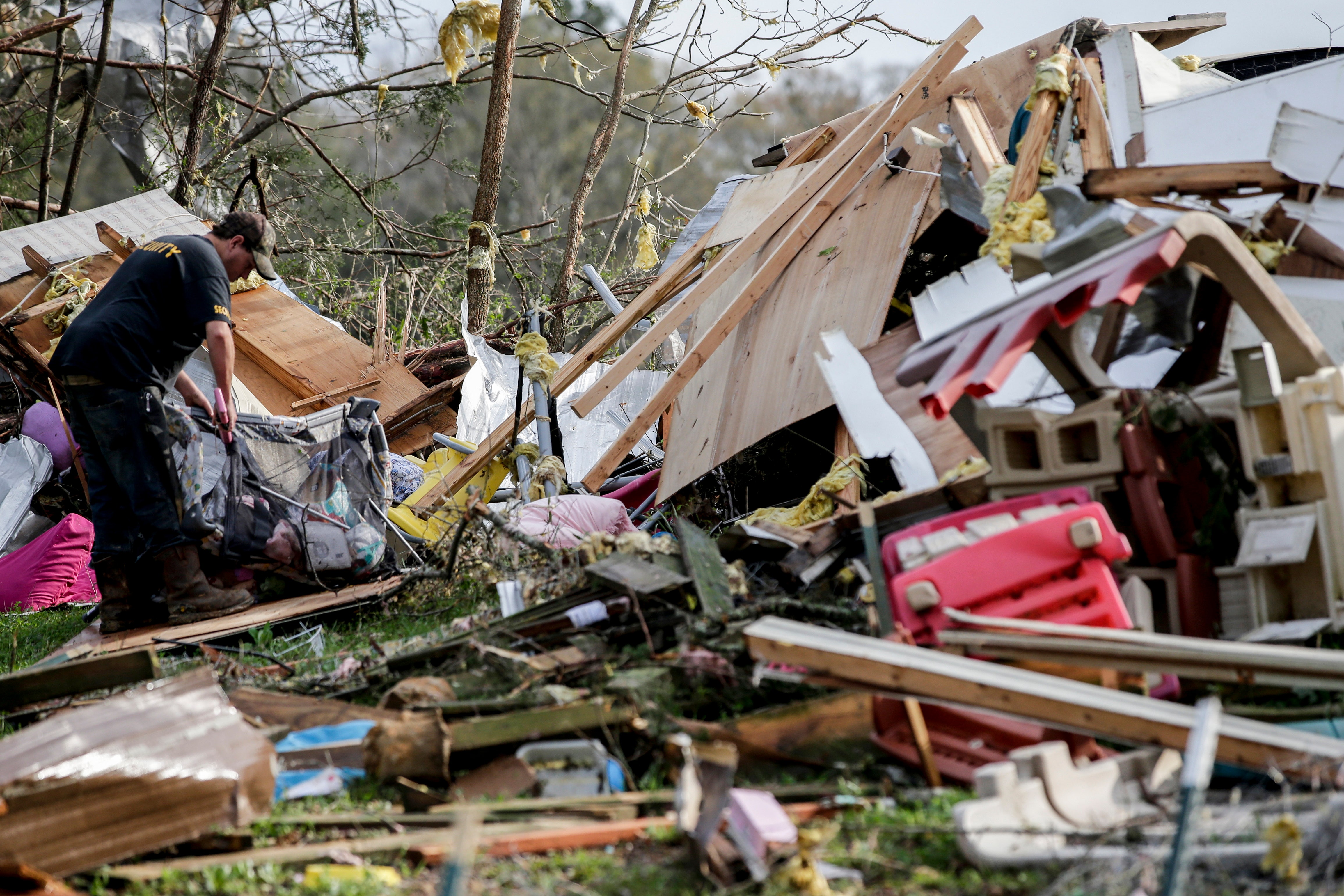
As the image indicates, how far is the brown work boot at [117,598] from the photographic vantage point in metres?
5.06

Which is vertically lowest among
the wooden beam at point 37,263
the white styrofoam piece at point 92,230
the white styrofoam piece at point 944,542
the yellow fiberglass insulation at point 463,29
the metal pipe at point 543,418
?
the white styrofoam piece at point 944,542

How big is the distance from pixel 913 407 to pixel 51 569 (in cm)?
491

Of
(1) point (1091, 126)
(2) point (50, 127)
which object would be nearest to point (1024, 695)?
(1) point (1091, 126)

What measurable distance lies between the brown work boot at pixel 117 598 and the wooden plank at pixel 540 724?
2983 mm

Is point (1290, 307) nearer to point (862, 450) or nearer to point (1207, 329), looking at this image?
point (1207, 329)

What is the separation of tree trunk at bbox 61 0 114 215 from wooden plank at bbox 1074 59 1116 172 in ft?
29.9

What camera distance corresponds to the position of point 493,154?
360 inches

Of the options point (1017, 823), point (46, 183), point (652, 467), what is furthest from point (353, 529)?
point (46, 183)

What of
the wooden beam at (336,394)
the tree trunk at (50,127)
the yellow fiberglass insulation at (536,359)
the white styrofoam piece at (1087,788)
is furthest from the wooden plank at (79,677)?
the tree trunk at (50,127)

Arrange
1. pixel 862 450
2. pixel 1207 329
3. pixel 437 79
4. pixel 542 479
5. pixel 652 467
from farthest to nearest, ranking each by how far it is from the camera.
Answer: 1. pixel 437 79
2. pixel 652 467
3. pixel 542 479
4. pixel 862 450
5. pixel 1207 329

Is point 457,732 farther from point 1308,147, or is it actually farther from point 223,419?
point 1308,147

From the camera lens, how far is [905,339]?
494 centimetres

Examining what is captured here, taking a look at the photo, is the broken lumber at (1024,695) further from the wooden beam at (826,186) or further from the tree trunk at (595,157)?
the tree trunk at (595,157)

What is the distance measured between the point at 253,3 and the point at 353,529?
8.60 meters
